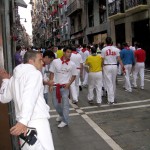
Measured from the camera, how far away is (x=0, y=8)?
182 inches

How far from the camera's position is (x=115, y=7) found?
2864cm

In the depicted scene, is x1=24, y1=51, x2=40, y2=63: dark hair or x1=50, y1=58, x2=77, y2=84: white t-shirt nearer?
x1=24, y1=51, x2=40, y2=63: dark hair

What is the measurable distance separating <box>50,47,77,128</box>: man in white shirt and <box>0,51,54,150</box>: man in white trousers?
4120 mm

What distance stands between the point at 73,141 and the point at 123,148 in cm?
111

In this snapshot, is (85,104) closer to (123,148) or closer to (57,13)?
(123,148)

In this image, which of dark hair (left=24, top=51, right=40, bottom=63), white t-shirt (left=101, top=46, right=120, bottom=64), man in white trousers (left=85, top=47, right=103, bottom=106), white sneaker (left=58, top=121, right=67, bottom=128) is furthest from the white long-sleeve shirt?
white t-shirt (left=101, top=46, right=120, bottom=64)

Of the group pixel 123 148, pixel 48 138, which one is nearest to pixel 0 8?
pixel 48 138

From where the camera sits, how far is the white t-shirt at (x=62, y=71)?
8195 mm

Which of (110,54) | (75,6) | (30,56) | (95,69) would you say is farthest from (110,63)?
(75,6)

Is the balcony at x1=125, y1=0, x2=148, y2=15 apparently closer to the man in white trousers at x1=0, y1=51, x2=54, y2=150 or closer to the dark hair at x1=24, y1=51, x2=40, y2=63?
the dark hair at x1=24, y1=51, x2=40, y2=63

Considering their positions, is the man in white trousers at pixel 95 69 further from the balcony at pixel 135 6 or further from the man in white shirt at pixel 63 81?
the balcony at pixel 135 6

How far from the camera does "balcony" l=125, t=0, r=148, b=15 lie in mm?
23359

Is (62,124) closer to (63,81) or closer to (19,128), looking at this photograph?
(63,81)

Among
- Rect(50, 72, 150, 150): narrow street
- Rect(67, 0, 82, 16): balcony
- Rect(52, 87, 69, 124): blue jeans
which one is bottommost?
Rect(50, 72, 150, 150): narrow street
